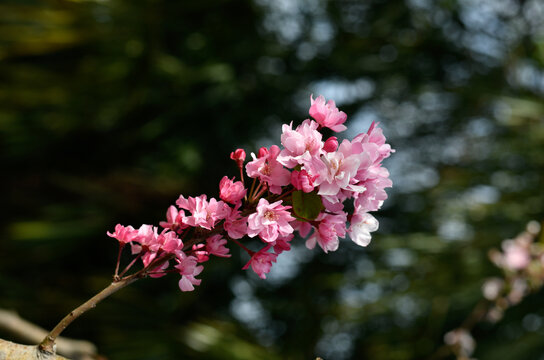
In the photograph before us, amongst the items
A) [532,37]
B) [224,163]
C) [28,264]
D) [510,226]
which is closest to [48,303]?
[28,264]

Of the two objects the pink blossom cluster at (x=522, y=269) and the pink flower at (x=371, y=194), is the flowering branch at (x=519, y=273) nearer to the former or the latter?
the pink blossom cluster at (x=522, y=269)

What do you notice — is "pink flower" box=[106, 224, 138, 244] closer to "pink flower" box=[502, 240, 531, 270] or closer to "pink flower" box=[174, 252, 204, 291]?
"pink flower" box=[174, 252, 204, 291]

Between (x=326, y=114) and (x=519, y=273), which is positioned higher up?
(x=519, y=273)

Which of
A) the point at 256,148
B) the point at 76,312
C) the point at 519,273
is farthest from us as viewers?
the point at 256,148

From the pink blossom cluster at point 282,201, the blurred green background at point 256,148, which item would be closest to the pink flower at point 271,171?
the pink blossom cluster at point 282,201

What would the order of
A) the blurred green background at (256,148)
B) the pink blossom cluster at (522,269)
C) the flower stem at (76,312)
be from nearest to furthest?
the flower stem at (76,312) → the pink blossom cluster at (522,269) → the blurred green background at (256,148)

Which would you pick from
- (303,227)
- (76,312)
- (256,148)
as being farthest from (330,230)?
(256,148)

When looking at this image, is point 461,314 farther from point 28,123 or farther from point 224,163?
point 28,123

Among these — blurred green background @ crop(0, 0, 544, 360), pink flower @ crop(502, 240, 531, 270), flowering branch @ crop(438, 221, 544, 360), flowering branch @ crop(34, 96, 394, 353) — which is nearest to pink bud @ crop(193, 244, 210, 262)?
flowering branch @ crop(34, 96, 394, 353)

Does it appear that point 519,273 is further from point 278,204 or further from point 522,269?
point 278,204
